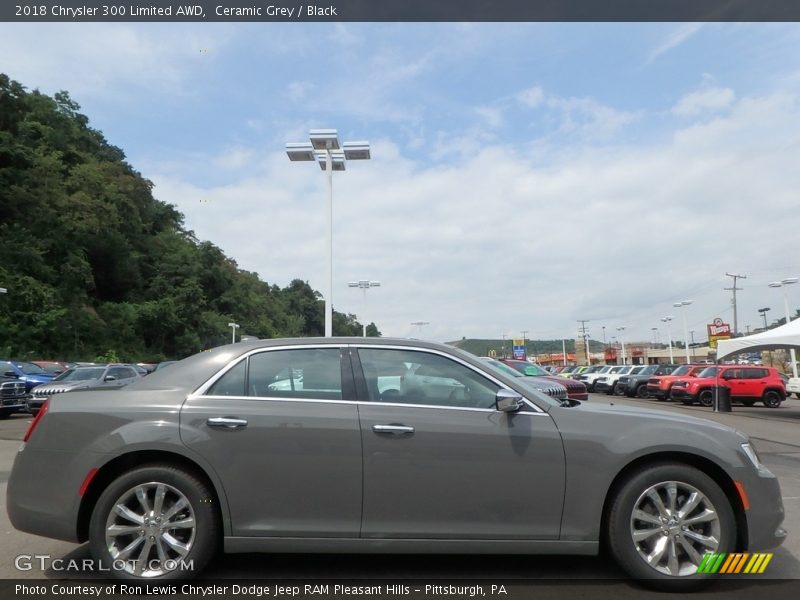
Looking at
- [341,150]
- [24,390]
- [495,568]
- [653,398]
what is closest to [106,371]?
[24,390]

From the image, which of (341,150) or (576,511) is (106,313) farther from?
(576,511)

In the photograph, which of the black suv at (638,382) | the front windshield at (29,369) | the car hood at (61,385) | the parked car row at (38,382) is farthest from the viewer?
the black suv at (638,382)

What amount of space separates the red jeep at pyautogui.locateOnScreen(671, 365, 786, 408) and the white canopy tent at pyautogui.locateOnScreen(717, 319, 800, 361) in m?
1.35

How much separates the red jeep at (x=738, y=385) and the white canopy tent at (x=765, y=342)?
53.3 inches

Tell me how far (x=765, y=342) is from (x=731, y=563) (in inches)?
814

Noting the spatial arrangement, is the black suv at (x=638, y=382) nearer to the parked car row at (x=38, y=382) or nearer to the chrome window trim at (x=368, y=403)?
the parked car row at (x=38, y=382)

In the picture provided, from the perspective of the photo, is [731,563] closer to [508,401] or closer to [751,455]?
[751,455]

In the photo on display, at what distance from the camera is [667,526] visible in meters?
3.98

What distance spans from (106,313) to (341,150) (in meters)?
38.3

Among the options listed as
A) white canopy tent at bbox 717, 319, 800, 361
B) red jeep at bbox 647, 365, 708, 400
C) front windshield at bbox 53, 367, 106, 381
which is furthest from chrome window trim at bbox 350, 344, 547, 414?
red jeep at bbox 647, 365, 708, 400

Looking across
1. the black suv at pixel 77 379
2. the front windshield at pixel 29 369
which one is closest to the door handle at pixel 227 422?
the black suv at pixel 77 379

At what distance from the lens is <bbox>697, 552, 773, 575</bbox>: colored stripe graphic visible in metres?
3.92

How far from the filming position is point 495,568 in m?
Answer: 4.35

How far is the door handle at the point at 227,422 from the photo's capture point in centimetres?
405
